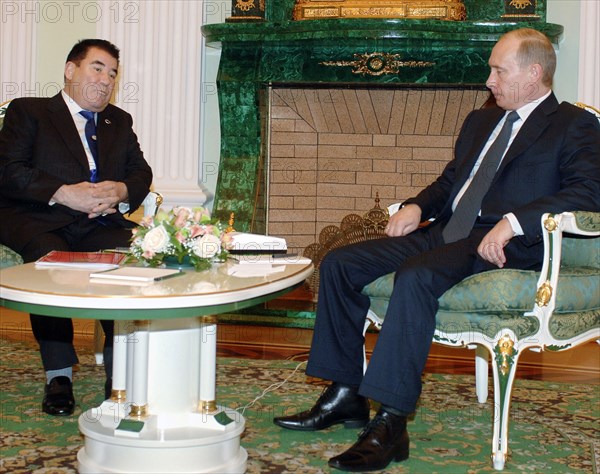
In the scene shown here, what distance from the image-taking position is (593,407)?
3.41m

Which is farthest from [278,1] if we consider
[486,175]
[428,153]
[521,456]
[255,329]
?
[521,456]

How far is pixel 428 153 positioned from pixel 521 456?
2.61m

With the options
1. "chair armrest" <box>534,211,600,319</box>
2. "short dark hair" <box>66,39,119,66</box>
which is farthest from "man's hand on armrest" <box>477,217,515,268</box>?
"short dark hair" <box>66,39,119,66</box>

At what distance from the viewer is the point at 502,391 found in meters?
2.69

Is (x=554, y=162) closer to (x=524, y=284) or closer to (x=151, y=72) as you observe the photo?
(x=524, y=284)

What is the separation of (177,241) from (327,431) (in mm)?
833

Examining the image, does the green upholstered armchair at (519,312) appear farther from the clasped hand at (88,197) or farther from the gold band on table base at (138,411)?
the clasped hand at (88,197)

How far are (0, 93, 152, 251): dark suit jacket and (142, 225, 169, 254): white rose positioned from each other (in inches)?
39.4

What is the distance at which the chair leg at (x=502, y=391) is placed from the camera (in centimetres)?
267

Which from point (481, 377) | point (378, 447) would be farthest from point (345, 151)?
point (378, 447)

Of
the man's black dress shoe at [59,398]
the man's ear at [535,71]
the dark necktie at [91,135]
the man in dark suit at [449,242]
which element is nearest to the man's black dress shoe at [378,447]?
the man in dark suit at [449,242]

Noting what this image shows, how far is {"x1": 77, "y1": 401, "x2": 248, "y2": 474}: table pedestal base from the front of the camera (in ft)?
7.93

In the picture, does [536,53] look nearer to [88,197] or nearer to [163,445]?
[88,197]

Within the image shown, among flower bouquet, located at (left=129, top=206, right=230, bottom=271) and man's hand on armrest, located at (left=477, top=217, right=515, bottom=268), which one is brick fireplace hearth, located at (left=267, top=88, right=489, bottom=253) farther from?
flower bouquet, located at (left=129, top=206, right=230, bottom=271)
